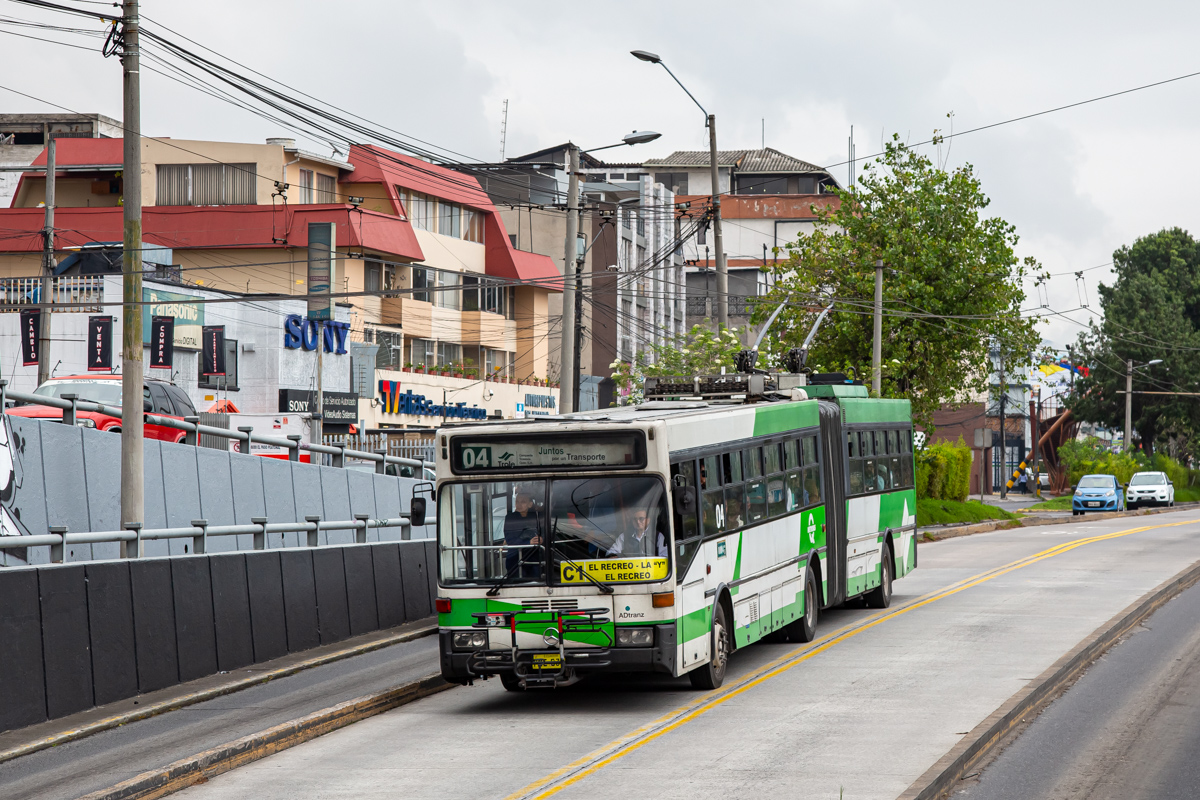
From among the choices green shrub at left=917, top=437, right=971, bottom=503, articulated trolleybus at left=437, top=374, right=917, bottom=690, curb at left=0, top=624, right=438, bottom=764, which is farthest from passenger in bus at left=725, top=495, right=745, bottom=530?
green shrub at left=917, top=437, right=971, bottom=503

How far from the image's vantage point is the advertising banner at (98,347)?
124 ft

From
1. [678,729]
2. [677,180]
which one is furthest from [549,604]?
[677,180]

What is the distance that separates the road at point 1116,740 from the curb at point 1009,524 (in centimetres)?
2318

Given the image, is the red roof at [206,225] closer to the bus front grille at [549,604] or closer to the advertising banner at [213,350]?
the advertising banner at [213,350]

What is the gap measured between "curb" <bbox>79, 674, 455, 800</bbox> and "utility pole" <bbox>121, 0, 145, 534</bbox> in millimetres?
3522

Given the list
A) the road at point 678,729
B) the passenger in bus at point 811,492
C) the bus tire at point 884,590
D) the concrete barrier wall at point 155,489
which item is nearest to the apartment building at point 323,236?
the concrete barrier wall at point 155,489

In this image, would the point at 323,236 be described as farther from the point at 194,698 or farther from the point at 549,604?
the point at 549,604

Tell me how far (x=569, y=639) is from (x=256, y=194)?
135ft

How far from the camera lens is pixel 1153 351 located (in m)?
81.7

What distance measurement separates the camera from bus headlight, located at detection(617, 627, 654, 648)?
12461mm

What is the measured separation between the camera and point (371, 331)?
166 feet

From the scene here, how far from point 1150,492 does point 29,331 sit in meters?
43.8

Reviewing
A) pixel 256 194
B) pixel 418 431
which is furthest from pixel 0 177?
pixel 418 431

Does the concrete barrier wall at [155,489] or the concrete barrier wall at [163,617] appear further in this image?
the concrete barrier wall at [155,489]
